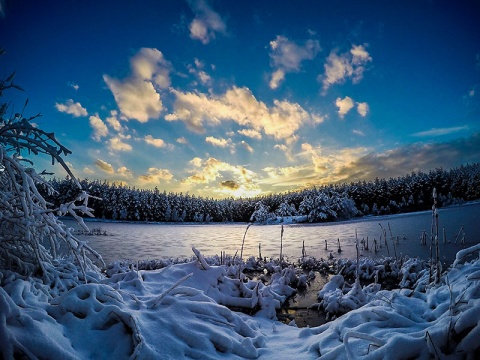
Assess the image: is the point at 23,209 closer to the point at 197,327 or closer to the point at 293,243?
the point at 197,327

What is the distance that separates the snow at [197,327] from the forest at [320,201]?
273 ft

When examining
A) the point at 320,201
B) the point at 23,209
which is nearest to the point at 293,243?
the point at 23,209

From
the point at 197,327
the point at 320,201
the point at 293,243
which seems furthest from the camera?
the point at 320,201

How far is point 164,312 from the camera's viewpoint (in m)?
3.96

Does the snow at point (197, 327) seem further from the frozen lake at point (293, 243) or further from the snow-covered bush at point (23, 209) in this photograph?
the frozen lake at point (293, 243)

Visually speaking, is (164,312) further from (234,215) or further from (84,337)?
(234,215)

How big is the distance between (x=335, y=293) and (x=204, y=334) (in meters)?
5.54

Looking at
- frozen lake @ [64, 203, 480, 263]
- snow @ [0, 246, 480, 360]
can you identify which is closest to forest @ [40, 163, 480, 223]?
frozen lake @ [64, 203, 480, 263]

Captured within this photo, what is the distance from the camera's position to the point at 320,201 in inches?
3386

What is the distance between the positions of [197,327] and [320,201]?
8645 centimetres

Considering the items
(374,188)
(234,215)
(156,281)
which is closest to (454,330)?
(156,281)

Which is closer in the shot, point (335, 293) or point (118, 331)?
point (118, 331)

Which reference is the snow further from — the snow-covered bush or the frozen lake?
the frozen lake

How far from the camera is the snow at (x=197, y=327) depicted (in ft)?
8.67
